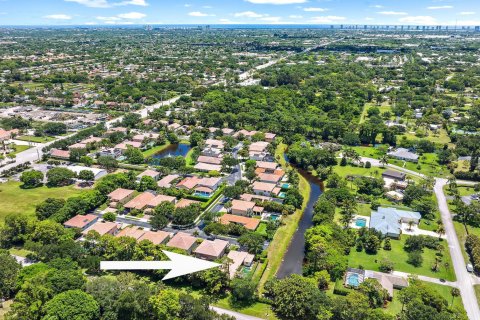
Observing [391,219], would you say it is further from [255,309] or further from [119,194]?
[119,194]

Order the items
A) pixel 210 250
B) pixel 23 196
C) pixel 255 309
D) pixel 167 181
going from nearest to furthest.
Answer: pixel 255 309 → pixel 210 250 → pixel 23 196 → pixel 167 181

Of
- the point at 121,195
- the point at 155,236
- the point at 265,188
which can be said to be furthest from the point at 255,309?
the point at 121,195

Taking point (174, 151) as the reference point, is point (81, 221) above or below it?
below

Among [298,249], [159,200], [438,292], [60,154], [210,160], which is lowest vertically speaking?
[298,249]

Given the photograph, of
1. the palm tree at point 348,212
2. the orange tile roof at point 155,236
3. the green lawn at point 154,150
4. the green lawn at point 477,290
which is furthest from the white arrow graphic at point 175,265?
the green lawn at point 154,150

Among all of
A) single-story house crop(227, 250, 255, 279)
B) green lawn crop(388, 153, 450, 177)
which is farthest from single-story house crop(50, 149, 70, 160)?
green lawn crop(388, 153, 450, 177)

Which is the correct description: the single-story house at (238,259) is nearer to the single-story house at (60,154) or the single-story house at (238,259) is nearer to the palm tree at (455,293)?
the palm tree at (455,293)

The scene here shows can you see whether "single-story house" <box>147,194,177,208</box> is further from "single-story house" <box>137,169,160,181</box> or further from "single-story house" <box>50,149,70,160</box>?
"single-story house" <box>50,149,70,160</box>
